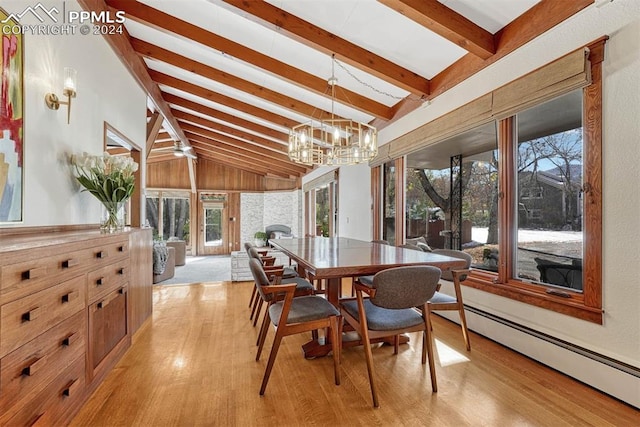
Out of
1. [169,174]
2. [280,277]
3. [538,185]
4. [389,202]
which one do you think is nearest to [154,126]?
[280,277]

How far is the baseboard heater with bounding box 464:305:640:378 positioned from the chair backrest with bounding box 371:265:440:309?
111cm

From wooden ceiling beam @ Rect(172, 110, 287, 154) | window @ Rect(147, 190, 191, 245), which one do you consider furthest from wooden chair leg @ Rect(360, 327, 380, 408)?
window @ Rect(147, 190, 191, 245)

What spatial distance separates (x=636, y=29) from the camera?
1.65 m

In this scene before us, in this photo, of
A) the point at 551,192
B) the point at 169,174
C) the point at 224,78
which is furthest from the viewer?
the point at 169,174

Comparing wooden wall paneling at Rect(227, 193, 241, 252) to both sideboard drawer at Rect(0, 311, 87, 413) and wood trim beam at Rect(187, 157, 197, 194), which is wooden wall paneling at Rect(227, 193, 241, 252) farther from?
sideboard drawer at Rect(0, 311, 87, 413)

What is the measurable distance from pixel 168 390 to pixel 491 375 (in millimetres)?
2178

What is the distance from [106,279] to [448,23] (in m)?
3.15

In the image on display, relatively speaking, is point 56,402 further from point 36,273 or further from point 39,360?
point 36,273

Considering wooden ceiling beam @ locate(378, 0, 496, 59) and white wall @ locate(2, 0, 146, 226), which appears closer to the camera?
white wall @ locate(2, 0, 146, 226)

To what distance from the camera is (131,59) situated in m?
3.30

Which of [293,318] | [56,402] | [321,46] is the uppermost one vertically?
[321,46]

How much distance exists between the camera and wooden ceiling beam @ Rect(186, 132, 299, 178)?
24.8 feet

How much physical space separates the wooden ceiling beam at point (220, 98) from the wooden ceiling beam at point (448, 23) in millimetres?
3094

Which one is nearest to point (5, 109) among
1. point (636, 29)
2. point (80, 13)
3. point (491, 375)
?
point (80, 13)
